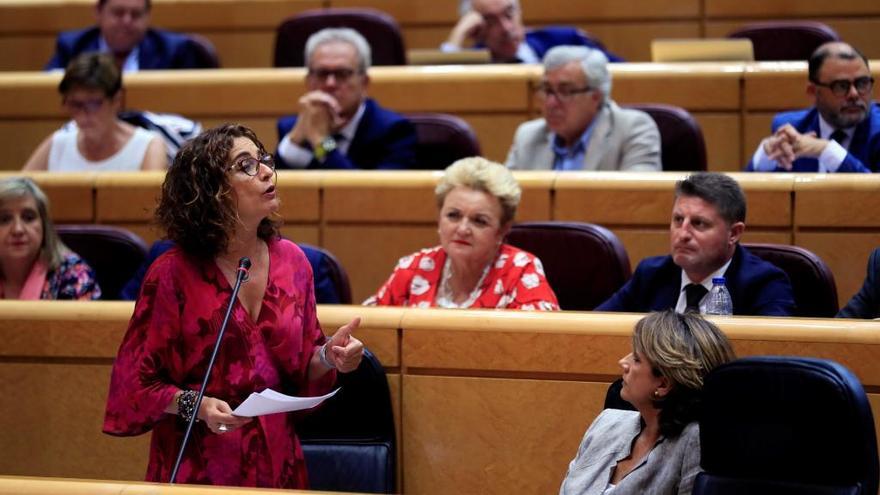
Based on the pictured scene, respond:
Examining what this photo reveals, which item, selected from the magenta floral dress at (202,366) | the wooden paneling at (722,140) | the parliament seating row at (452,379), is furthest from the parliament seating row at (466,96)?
the magenta floral dress at (202,366)

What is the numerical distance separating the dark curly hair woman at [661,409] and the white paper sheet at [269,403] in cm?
38

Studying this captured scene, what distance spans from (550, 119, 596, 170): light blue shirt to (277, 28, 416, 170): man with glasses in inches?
13.4

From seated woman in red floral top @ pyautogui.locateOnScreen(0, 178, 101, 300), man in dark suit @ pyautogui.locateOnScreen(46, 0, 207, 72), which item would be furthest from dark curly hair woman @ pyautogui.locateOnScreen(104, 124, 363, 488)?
man in dark suit @ pyautogui.locateOnScreen(46, 0, 207, 72)

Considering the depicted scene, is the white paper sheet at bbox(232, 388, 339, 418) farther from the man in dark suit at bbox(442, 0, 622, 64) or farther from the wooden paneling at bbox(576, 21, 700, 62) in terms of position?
the wooden paneling at bbox(576, 21, 700, 62)

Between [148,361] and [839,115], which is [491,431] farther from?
[839,115]

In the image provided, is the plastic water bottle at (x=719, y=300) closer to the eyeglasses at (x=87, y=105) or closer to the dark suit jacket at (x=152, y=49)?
the eyeglasses at (x=87, y=105)

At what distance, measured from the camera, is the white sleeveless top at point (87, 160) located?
10.4 feet

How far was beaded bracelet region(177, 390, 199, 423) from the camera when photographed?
159 cm

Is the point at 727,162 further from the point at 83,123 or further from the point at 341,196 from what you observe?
the point at 83,123

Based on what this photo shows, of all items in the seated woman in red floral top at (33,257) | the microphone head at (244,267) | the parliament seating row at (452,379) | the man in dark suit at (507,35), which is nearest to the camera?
the microphone head at (244,267)

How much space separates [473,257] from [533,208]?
0.41 metres

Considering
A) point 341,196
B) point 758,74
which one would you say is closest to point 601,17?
point 758,74

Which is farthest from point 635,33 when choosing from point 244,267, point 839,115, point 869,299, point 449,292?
point 244,267

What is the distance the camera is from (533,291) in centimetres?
228
